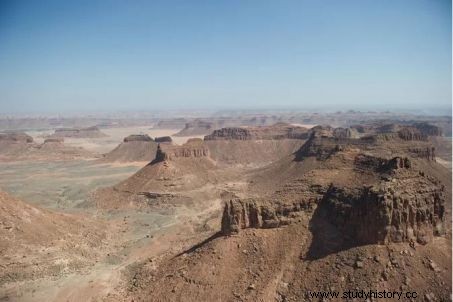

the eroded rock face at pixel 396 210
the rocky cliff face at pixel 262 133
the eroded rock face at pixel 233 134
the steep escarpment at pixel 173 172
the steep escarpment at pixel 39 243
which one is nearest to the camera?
the eroded rock face at pixel 396 210

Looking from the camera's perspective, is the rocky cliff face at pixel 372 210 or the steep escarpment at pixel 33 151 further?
the steep escarpment at pixel 33 151

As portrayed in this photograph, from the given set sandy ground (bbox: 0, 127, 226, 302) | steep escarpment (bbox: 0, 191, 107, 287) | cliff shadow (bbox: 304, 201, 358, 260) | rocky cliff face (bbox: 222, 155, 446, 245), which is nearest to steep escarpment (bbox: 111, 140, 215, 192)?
sandy ground (bbox: 0, 127, 226, 302)

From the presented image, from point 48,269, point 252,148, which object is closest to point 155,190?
point 48,269

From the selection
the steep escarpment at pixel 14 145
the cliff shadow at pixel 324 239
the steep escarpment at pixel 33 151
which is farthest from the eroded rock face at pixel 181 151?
the steep escarpment at pixel 14 145

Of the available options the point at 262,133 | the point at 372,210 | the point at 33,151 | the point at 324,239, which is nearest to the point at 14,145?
the point at 33,151

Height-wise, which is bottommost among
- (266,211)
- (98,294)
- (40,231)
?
(98,294)

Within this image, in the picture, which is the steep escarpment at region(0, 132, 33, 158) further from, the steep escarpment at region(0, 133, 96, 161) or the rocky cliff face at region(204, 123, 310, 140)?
the rocky cliff face at region(204, 123, 310, 140)

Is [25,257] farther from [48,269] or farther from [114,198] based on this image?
[114,198]

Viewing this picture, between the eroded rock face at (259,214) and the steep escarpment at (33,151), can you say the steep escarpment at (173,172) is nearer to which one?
the eroded rock face at (259,214)
